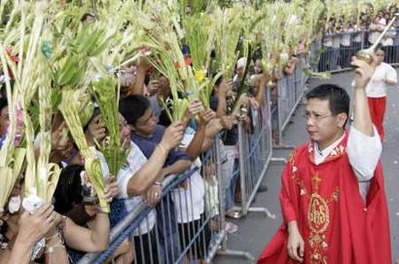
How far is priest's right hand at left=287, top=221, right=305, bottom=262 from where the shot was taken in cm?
309

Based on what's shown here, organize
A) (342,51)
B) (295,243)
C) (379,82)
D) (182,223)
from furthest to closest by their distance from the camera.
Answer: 1. (342,51)
2. (379,82)
3. (182,223)
4. (295,243)

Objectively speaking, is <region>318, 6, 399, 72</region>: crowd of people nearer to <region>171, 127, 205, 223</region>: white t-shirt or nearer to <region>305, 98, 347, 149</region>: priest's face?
<region>171, 127, 205, 223</region>: white t-shirt

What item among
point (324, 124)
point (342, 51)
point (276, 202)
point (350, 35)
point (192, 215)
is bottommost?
point (276, 202)

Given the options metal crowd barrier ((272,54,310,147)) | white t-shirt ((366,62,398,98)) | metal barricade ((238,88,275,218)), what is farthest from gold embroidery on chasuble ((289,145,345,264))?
metal crowd barrier ((272,54,310,147))

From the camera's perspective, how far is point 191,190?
148 inches

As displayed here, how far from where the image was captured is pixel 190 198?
374cm

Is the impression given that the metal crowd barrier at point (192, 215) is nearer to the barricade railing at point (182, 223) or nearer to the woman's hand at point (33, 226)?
the barricade railing at point (182, 223)

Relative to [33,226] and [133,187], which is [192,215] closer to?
[133,187]

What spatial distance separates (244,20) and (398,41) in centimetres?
1149

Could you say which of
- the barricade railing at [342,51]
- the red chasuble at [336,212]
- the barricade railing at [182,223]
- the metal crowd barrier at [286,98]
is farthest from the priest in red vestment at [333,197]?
the barricade railing at [342,51]

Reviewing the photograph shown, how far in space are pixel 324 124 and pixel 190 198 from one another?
1.13m

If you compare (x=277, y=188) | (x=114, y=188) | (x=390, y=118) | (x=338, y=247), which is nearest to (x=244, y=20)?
(x=277, y=188)

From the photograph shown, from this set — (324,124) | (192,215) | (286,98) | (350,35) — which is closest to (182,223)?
(192,215)

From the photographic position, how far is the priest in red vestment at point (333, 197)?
2936mm
